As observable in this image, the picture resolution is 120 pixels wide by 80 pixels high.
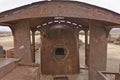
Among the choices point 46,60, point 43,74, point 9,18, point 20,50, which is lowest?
point 43,74

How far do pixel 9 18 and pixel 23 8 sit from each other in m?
0.52

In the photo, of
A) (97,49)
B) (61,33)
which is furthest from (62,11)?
(61,33)

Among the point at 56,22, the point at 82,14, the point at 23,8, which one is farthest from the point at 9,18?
the point at 56,22

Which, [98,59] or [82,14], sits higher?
[82,14]

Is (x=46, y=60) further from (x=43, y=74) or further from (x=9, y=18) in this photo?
(x=9, y=18)

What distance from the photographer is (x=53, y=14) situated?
18.4ft

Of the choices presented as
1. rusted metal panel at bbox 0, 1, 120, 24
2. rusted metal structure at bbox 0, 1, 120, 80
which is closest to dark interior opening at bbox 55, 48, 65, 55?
rusted metal structure at bbox 0, 1, 120, 80

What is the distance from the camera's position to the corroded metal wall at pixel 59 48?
7988mm

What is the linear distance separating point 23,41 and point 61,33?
2.17m

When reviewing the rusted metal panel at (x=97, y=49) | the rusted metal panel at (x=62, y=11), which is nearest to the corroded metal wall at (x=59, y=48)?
the rusted metal panel at (x=97, y=49)

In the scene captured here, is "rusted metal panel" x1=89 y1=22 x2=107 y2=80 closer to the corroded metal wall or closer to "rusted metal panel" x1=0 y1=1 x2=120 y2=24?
"rusted metal panel" x1=0 y1=1 x2=120 y2=24

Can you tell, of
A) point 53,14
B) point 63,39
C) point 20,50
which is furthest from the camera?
point 63,39

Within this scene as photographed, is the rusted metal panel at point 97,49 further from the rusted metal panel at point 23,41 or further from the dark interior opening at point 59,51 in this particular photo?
the rusted metal panel at point 23,41

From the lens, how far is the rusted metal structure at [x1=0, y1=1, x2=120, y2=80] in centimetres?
575
